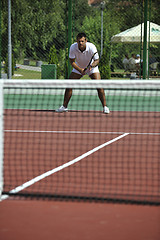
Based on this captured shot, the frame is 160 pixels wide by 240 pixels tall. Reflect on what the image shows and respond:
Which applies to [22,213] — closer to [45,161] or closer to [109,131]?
[45,161]

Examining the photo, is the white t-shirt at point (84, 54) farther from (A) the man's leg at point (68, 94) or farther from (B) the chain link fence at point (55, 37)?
(B) the chain link fence at point (55, 37)

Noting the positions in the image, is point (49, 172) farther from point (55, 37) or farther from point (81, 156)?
point (55, 37)

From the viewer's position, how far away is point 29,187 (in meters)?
4.79

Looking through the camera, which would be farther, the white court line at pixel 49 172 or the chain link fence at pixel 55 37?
the chain link fence at pixel 55 37

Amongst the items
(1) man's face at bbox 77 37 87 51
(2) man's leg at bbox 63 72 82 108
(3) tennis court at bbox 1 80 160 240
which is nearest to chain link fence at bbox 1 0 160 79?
(2) man's leg at bbox 63 72 82 108

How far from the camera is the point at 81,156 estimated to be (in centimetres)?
638

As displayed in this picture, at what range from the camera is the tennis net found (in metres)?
4.70

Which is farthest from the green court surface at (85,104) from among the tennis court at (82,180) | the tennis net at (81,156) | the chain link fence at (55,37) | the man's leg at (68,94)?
the tennis court at (82,180)

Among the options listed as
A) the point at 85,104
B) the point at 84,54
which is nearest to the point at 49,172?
the point at 84,54

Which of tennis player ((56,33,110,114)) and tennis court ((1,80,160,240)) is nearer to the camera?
tennis court ((1,80,160,240))

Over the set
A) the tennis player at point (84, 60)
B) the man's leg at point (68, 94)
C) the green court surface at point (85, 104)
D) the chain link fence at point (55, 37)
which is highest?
the chain link fence at point (55, 37)

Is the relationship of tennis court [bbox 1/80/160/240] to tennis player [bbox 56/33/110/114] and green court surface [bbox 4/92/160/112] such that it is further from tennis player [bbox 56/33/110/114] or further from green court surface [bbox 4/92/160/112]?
green court surface [bbox 4/92/160/112]

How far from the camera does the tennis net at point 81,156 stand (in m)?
4.70

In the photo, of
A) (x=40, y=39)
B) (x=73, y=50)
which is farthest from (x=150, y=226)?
(x=40, y=39)
